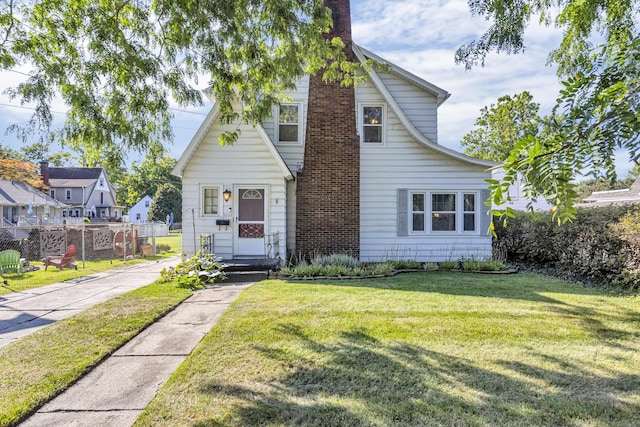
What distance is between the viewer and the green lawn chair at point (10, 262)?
11.1 m

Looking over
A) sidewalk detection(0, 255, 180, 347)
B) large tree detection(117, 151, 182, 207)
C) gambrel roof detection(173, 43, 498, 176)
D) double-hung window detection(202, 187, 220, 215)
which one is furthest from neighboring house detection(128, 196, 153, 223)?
double-hung window detection(202, 187, 220, 215)

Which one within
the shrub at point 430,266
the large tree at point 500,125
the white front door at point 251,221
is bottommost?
the shrub at point 430,266

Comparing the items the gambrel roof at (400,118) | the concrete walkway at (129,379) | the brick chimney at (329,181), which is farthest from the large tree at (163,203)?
the concrete walkway at (129,379)

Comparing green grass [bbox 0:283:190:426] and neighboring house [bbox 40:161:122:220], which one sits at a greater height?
neighboring house [bbox 40:161:122:220]

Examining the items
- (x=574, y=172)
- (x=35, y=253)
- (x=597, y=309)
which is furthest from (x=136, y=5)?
(x=35, y=253)

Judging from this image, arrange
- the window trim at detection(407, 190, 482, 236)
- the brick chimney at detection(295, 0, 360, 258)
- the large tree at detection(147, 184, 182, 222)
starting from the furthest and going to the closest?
the large tree at detection(147, 184, 182, 222) → the window trim at detection(407, 190, 482, 236) → the brick chimney at detection(295, 0, 360, 258)

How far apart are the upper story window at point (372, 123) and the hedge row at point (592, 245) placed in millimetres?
5369

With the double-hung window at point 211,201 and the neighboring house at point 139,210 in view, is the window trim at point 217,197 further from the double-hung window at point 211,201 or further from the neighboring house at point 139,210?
the neighboring house at point 139,210

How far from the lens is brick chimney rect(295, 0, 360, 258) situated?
1144cm

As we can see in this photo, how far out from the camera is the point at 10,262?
1119 cm

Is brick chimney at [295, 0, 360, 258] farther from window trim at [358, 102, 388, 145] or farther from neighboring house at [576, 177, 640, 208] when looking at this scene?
neighboring house at [576, 177, 640, 208]

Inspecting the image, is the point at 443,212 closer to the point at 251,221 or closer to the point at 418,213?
the point at 418,213

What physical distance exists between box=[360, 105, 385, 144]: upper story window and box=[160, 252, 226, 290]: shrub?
621cm

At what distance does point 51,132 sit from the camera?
206 inches
